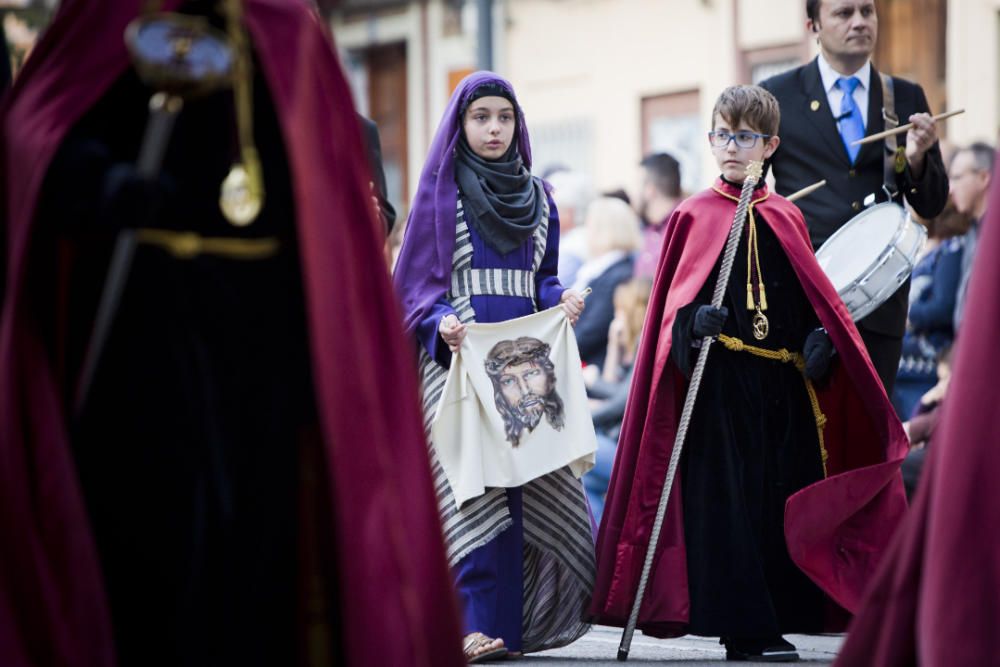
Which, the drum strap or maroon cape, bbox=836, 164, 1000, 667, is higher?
the drum strap

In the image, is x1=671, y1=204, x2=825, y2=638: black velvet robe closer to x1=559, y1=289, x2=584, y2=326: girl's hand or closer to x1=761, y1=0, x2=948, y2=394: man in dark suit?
x1=559, y1=289, x2=584, y2=326: girl's hand

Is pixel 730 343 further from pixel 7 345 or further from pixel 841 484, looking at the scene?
pixel 7 345

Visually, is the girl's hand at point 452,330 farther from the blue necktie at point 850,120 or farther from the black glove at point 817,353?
the blue necktie at point 850,120

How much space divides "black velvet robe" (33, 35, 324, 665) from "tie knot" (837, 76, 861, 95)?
3.79m

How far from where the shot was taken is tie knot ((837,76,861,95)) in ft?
25.9

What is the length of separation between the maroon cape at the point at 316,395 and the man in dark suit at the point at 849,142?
131 inches

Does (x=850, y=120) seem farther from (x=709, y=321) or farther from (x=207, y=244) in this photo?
(x=207, y=244)

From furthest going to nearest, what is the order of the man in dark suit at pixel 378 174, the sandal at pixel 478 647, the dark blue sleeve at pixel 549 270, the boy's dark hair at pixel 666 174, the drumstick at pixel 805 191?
the boy's dark hair at pixel 666 174 < the man in dark suit at pixel 378 174 < the drumstick at pixel 805 191 < the dark blue sleeve at pixel 549 270 < the sandal at pixel 478 647

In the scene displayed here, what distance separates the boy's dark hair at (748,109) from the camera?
711cm

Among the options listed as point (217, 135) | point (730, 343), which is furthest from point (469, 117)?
point (217, 135)

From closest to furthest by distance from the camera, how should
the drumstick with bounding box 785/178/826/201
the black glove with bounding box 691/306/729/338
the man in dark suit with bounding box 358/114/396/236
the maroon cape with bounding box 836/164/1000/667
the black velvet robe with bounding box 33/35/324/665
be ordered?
1. the maroon cape with bounding box 836/164/1000/667
2. the black velvet robe with bounding box 33/35/324/665
3. the black glove with bounding box 691/306/729/338
4. the drumstick with bounding box 785/178/826/201
5. the man in dark suit with bounding box 358/114/396/236

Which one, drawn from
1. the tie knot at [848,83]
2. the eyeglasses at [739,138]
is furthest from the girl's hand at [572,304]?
the tie knot at [848,83]

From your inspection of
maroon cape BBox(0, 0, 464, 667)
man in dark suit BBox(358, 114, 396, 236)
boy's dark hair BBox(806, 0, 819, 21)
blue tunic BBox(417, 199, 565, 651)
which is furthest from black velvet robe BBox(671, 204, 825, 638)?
maroon cape BBox(0, 0, 464, 667)

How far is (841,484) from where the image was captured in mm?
7000
